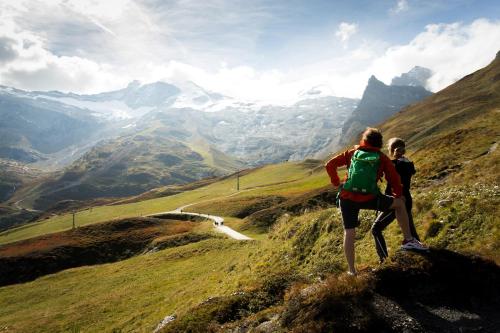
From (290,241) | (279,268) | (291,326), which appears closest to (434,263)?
(291,326)

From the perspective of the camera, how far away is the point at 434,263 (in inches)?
397

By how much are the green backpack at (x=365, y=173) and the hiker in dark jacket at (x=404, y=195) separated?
54.4 inches

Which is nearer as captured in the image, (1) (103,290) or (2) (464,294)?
(2) (464,294)

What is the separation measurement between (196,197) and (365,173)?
148 m

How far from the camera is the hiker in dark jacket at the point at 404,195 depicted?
1195 cm

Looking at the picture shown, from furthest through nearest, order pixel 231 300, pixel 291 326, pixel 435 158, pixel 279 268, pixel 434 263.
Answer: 1. pixel 435 158
2. pixel 279 268
3. pixel 231 300
4. pixel 434 263
5. pixel 291 326

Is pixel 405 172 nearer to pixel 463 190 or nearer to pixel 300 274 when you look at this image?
pixel 300 274

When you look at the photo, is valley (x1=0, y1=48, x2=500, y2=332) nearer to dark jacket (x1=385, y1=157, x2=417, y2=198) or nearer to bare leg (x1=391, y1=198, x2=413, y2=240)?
bare leg (x1=391, y1=198, x2=413, y2=240)

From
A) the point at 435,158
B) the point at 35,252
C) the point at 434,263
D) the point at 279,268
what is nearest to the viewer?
the point at 434,263

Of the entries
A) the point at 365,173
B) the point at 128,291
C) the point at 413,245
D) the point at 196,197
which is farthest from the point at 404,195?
the point at 196,197

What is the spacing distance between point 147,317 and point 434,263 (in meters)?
23.1

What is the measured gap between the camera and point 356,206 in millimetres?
10938

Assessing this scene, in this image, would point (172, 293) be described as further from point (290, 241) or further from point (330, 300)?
point (330, 300)

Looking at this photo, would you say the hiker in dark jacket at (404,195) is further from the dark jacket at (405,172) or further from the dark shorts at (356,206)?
the dark shorts at (356,206)
